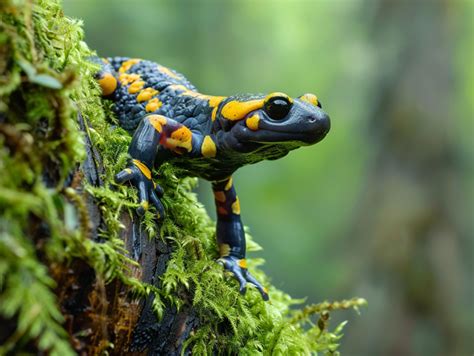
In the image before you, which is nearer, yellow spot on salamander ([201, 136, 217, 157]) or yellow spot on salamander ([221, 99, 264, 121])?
yellow spot on salamander ([221, 99, 264, 121])

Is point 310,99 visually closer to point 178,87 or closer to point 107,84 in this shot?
point 178,87

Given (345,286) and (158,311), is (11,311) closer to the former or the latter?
(158,311)

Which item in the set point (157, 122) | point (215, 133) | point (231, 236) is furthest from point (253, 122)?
point (231, 236)

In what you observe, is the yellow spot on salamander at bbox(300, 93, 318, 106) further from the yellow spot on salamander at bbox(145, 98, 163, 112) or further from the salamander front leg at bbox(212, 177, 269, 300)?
the yellow spot on salamander at bbox(145, 98, 163, 112)

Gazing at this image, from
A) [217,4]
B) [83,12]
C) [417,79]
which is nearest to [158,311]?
[417,79]

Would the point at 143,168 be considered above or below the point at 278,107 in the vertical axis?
below

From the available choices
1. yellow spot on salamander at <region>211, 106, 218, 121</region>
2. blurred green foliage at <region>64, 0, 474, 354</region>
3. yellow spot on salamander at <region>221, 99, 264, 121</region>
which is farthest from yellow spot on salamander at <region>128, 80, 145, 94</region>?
blurred green foliage at <region>64, 0, 474, 354</region>

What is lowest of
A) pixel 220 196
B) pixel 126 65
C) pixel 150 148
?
pixel 150 148
